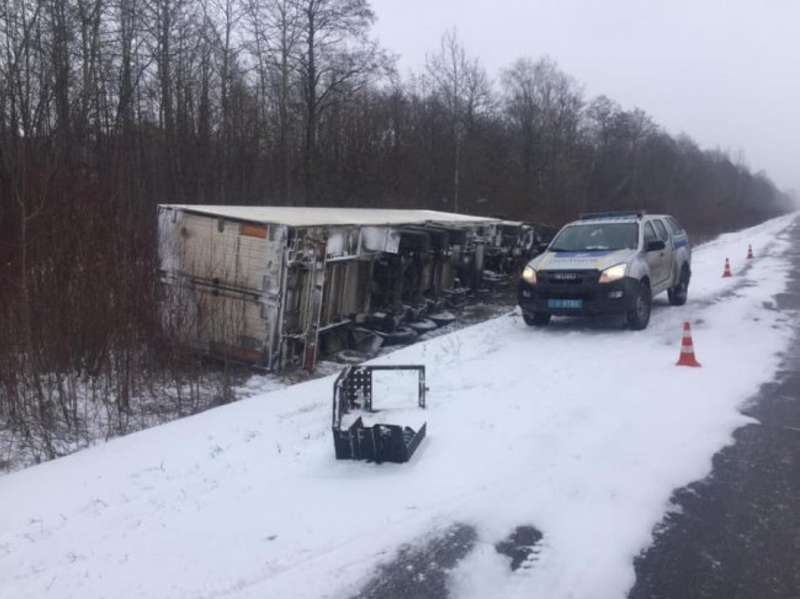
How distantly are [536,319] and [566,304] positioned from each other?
870 millimetres

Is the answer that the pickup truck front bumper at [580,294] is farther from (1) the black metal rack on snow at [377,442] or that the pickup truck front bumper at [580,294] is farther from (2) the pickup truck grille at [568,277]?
(1) the black metal rack on snow at [377,442]

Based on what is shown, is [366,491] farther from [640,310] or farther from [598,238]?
[598,238]

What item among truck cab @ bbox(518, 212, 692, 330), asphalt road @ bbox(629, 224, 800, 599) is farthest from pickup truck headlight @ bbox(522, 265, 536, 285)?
asphalt road @ bbox(629, 224, 800, 599)

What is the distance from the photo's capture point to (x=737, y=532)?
13.0 feet

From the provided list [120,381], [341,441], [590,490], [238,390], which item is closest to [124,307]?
[120,381]

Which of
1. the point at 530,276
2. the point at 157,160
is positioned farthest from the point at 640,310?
the point at 157,160

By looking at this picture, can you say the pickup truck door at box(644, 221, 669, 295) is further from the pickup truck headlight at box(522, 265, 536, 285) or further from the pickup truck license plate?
the pickup truck headlight at box(522, 265, 536, 285)

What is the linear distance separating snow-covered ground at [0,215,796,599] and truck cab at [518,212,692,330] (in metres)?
2.40

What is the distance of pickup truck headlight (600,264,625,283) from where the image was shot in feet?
32.7

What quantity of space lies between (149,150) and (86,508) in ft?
46.3

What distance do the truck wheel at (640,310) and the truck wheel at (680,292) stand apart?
108 inches

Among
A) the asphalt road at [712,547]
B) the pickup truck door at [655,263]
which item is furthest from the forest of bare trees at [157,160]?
the pickup truck door at [655,263]

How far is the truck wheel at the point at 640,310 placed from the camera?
10.1 metres

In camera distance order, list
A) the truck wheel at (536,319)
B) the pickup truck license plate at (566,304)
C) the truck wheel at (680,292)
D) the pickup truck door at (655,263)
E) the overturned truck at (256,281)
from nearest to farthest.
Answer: the overturned truck at (256,281) → the pickup truck license plate at (566,304) → the truck wheel at (536,319) → the pickup truck door at (655,263) → the truck wheel at (680,292)
